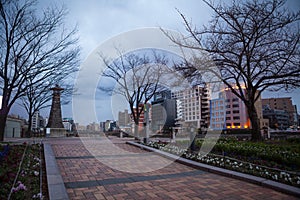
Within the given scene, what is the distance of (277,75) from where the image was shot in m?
8.27

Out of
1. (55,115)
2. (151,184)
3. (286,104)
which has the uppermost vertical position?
(286,104)

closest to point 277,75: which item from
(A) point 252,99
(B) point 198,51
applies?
(A) point 252,99

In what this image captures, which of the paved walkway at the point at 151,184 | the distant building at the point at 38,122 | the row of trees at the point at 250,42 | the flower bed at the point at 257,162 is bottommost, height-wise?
the paved walkway at the point at 151,184

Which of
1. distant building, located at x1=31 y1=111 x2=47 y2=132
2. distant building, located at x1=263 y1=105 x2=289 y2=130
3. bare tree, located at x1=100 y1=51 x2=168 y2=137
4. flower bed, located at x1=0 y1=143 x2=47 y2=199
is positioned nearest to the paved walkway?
flower bed, located at x1=0 y1=143 x2=47 y2=199

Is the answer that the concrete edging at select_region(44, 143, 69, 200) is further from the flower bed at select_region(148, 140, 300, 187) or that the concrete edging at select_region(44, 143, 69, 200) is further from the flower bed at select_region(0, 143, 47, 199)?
the flower bed at select_region(148, 140, 300, 187)

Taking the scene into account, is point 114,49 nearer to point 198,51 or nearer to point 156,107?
point 156,107

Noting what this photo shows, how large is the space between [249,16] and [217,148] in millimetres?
4849

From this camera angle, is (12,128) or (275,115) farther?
(275,115)

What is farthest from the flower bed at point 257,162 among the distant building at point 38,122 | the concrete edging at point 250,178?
the distant building at point 38,122

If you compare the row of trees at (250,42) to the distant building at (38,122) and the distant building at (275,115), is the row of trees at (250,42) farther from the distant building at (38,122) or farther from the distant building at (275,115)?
the distant building at (275,115)

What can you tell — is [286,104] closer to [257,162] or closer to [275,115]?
[275,115]

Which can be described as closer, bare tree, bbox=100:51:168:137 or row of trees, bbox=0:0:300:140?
row of trees, bbox=0:0:300:140

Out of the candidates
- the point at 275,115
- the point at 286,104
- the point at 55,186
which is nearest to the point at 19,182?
the point at 55,186

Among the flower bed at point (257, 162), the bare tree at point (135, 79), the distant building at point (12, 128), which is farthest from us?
the distant building at point (12, 128)
